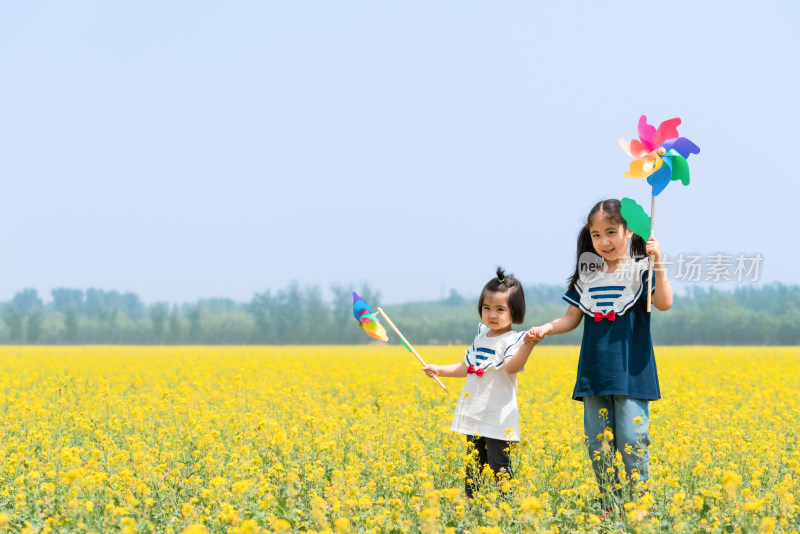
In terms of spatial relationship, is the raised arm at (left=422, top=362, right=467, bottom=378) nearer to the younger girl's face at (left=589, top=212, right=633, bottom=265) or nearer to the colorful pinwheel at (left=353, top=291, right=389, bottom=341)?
the colorful pinwheel at (left=353, top=291, right=389, bottom=341)

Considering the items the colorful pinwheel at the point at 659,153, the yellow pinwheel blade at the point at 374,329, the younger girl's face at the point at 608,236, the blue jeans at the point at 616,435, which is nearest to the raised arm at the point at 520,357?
the blue jeans at the point at 616,435

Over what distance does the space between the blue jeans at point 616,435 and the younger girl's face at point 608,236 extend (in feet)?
3.03

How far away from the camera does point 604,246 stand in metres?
4.62

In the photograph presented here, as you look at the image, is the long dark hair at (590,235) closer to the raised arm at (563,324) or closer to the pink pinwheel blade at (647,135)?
the raised arm at (563,324)

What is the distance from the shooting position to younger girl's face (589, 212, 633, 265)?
458 cm

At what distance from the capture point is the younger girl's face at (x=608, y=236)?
4.58 m

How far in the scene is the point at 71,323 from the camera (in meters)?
61.1

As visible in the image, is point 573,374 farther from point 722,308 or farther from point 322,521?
point 722,308

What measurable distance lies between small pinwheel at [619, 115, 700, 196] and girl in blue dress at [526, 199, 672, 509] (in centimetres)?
33

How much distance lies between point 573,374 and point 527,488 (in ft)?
27.6

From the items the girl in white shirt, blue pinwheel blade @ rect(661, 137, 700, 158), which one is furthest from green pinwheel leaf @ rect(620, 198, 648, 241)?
the girl in white shirt

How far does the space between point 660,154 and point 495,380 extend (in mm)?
1826

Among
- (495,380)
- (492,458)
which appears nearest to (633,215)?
(495,380)

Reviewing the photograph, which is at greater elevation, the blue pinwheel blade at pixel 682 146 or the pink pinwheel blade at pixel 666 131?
the pink pinwheel blade at pixel 666 131
